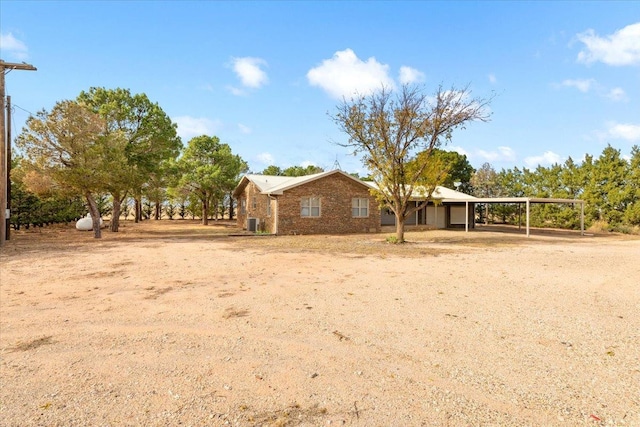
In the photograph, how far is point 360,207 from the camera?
2400 centimetres

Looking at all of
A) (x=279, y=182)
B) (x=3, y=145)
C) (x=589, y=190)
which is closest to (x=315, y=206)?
(x=279, y=182)

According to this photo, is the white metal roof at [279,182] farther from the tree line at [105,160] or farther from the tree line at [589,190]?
the tree line at [589,190]

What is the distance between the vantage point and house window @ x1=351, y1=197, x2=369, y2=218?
2377cm

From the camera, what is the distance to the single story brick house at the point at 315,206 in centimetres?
2153

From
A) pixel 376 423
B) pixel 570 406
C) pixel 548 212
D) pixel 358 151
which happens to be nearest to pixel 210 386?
pixel 376 423

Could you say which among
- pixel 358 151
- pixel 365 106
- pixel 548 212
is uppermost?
pixel 365 106

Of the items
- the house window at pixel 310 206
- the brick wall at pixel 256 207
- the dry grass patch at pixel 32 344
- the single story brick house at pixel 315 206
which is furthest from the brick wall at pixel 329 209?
the dry grass patch at pixel 32 344

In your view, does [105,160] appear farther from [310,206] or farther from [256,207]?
[310,206]

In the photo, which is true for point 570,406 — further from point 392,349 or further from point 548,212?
point 548,212

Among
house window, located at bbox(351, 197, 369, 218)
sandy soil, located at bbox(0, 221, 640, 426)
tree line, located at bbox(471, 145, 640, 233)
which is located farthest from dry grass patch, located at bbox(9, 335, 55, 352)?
tree line, located at bbox(471, 145, 640, 233)

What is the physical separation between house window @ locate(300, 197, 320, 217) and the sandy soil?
1366 centimetres

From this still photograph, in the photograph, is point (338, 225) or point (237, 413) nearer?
point (237, 413)

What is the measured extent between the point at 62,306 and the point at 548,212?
34438 mm

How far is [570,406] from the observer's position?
2.96 m
